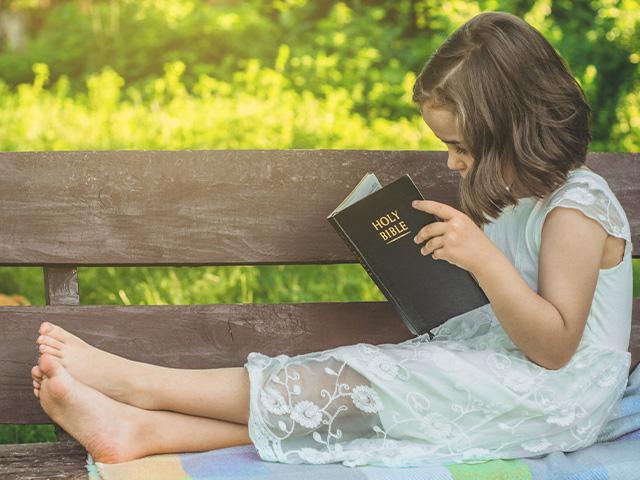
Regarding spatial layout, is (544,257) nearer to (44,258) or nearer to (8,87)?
(44,258)

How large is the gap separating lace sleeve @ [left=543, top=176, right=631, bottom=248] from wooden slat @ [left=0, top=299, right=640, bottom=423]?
0.61 metres

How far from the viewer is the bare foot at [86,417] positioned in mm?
1918

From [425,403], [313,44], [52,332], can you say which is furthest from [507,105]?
[313,44]

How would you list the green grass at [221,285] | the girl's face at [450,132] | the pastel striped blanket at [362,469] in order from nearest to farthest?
1. the pastel striped blanket at [362,469]
2. the girl's face at [450,132]
3. the green grass at [221,285]

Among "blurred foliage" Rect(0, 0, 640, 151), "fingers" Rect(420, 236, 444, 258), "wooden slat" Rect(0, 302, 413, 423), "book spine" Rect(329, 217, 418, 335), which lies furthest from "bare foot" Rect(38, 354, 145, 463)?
"blurred foliage" Rect(0, 0, 640, 151)

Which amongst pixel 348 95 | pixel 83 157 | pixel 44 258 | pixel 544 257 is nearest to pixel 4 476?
pixel 44 258

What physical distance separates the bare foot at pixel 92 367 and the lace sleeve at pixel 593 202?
3.18 ft

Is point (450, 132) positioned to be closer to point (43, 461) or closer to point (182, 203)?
point (182, 203)

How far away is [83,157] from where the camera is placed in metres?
2.35

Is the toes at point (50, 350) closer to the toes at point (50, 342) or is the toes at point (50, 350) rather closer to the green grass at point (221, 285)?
the toes at point (50, 342)

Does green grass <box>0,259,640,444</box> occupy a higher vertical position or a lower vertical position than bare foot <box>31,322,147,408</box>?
lower

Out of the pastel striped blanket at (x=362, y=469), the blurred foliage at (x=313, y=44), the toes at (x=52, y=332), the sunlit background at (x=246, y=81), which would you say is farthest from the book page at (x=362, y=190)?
the blurred foliage at (x=313, y=44)

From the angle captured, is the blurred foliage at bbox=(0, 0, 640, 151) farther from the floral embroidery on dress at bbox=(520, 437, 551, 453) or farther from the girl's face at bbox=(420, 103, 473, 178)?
the floral embroidery on dress at bbox=(520, 437, 551, 453)

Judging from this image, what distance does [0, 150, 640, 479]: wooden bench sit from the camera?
7.71 ft
